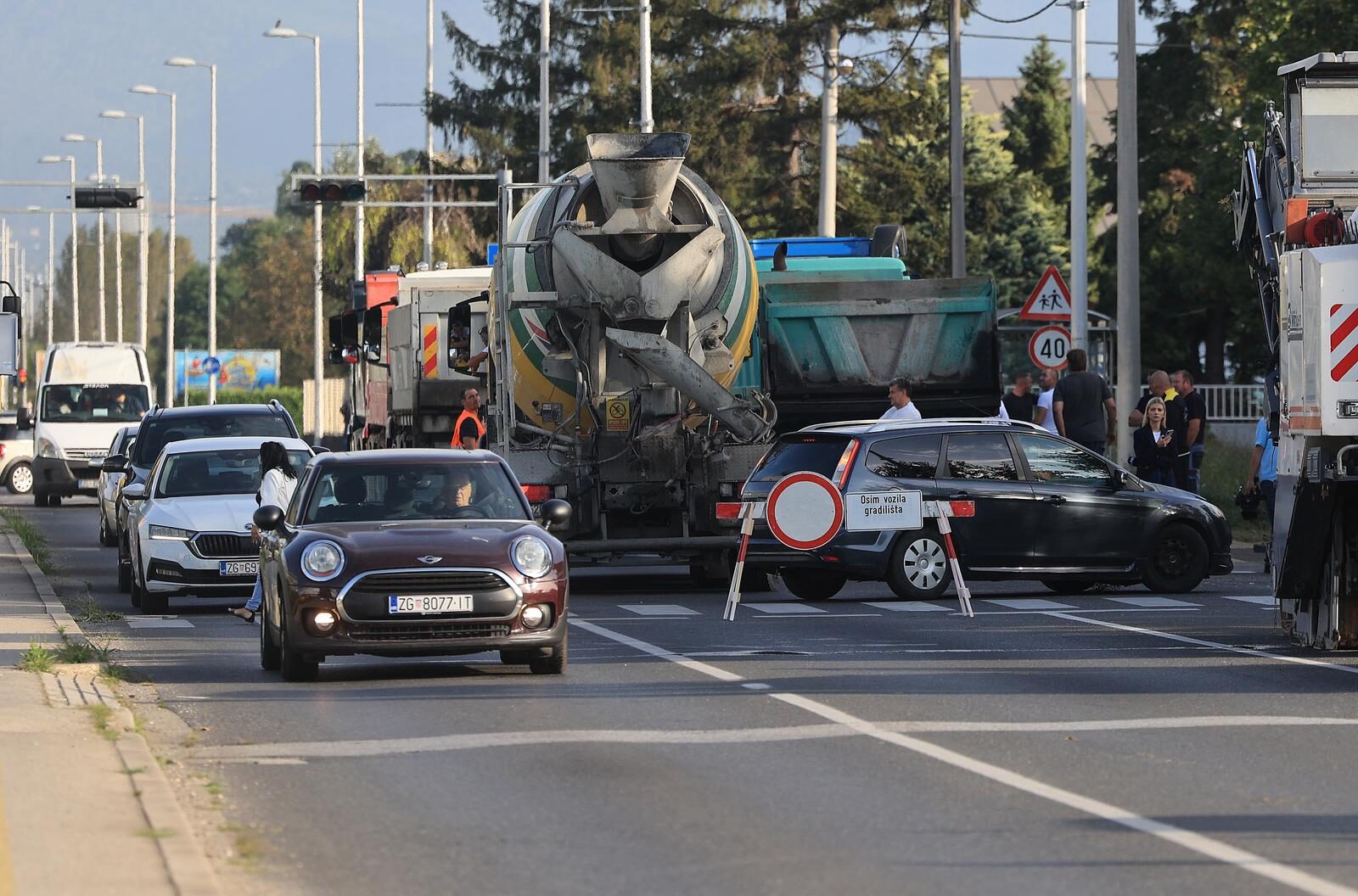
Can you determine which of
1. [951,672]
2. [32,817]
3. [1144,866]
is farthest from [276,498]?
[1144,866]

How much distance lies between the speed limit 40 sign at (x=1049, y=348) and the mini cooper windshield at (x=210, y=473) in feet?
38.0

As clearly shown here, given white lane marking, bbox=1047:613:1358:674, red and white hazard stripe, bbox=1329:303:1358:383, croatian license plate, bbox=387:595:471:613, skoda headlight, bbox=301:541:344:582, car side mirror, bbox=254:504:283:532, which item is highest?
red and white hazard stripe, bbox=1329:303:1358:383

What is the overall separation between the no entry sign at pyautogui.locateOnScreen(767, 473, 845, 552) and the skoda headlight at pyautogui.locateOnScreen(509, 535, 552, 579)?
18.0 ft

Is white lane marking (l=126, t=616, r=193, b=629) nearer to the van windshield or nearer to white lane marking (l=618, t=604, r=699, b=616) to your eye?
white lane marking (l=618, t=604, r=699, b=616)

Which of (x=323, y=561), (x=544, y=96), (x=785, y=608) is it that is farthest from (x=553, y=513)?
(x=544, y=96)

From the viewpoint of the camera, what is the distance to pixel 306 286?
459 feet

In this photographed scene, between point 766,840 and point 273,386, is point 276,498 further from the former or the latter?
point 273,386

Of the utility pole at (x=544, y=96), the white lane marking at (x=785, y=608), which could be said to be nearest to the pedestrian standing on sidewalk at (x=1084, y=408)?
the white lane marking at (x=785, y=608)

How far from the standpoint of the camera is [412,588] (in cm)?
1478

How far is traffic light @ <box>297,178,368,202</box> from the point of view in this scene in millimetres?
46531

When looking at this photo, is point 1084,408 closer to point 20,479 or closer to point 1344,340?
point 1344,340

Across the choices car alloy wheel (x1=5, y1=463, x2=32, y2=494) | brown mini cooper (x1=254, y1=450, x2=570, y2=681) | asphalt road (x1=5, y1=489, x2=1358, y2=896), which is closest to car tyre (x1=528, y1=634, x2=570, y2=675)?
brown mini cooper (x1=254, y1=450, x2=570, y2=681)

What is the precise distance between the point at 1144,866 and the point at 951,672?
6821 mm

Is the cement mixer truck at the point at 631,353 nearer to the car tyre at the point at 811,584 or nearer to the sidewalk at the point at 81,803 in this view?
the car tyre at the point at 811,584
